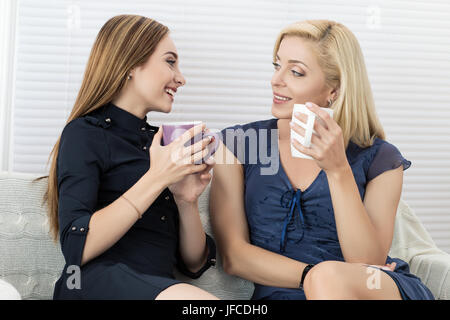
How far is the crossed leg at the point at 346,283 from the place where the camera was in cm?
115

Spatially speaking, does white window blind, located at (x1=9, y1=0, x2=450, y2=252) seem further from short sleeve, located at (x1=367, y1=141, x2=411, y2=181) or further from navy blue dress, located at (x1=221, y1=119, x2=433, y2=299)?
short sleeve, located at (x1=367, y1=141, x2=411, y2=181)

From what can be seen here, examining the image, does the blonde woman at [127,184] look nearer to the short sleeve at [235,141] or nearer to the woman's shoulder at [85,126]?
the woman's shoulder at [85,126]

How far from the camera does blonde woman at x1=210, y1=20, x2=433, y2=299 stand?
→ 1.55 metres

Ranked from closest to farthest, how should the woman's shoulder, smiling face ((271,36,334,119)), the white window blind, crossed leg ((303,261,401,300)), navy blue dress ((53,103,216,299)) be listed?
1. crossed leg ((303,261,401,300))
2. navy blue dress ((53,103,216,299))
3. the woman's shoulder
4. smiling face ((271,36,334,119))
5. the white window blind

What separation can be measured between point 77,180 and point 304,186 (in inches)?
27.0

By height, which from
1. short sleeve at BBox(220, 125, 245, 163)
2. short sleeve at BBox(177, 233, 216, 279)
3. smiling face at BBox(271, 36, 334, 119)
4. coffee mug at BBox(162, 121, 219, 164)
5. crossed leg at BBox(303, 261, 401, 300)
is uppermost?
smiling face at BBox(271, 36, 334, 119)

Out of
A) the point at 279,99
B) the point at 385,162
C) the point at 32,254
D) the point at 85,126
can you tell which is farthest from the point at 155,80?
the point at 385,162

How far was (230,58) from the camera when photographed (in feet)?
7.07

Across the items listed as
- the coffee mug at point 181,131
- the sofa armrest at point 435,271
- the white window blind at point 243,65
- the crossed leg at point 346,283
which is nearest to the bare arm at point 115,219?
the coffee mug at point 181,131

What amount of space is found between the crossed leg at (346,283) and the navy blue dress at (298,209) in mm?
330

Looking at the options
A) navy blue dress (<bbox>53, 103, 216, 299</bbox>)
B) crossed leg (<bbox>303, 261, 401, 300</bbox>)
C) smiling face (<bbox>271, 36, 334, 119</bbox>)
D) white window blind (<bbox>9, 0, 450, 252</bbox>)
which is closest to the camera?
crossed leg (<bbox>303, 261, 401, 300</bbox>)

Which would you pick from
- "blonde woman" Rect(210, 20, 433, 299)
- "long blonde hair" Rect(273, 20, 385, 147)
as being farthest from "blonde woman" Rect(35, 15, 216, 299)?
"long blonde hair" Rect(273, 20, 385, 147)

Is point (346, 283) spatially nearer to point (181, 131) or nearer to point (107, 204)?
point (181, 131)

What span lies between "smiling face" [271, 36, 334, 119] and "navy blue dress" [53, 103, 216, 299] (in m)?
0.40
